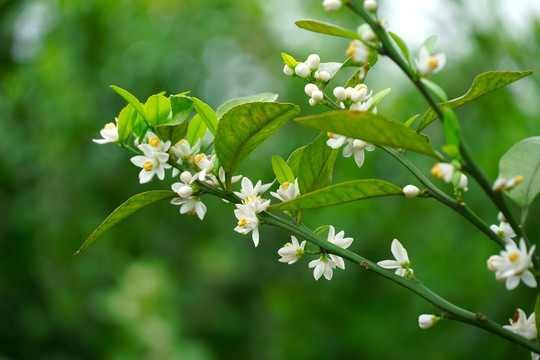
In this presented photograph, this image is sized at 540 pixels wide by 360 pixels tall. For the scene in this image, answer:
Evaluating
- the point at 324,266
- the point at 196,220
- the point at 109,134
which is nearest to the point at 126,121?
the point at 109,134

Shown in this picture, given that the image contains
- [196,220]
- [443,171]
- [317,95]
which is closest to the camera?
[443,171]

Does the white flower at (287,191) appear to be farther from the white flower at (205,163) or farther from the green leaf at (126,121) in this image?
the green leaf at (126,121)

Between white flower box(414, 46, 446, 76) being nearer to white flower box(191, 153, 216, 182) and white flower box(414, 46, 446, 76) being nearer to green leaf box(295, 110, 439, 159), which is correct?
green leaf box(295, 110, 439, 159)

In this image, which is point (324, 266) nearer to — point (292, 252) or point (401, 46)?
point (292, 252)

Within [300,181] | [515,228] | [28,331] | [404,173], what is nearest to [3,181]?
[28,331]

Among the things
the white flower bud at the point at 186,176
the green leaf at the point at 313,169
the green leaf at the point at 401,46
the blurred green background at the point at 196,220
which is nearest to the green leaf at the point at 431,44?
the green leaf at the point at 401,46

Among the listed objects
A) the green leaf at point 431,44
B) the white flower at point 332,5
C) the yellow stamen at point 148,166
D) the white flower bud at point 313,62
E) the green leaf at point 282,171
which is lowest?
the yellow stamen at point 148,166
